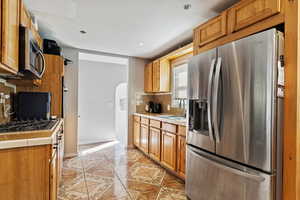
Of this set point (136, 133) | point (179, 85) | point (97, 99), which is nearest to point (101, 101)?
point (97, 99)

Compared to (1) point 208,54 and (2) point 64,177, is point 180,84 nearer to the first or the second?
(1) point 208,54

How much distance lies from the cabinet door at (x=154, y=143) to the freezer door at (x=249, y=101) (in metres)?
1.66

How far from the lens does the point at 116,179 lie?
2652mm

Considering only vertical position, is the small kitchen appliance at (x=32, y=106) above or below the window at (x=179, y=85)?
below

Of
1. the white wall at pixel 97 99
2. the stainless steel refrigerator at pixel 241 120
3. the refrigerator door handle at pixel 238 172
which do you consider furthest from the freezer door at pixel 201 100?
the white wall at pixel 97 99

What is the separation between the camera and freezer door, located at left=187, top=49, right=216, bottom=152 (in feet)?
A: 5.57

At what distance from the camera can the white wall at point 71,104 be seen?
3.66 m

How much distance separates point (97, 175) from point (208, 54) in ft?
8.19

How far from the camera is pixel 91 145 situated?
4.72 m

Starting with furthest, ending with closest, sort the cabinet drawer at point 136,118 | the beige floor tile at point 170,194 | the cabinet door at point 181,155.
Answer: the cabinet drawer at point 136,118
the cabinet door at point 181,155
the beige floor tile at point 170,194

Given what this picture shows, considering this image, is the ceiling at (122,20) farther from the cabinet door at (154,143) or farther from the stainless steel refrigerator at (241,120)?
the cabinet door at (154,143)

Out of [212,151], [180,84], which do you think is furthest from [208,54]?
[180,84]

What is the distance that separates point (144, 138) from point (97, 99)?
2.20 metres

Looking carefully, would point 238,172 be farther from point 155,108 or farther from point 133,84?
point 133,84
